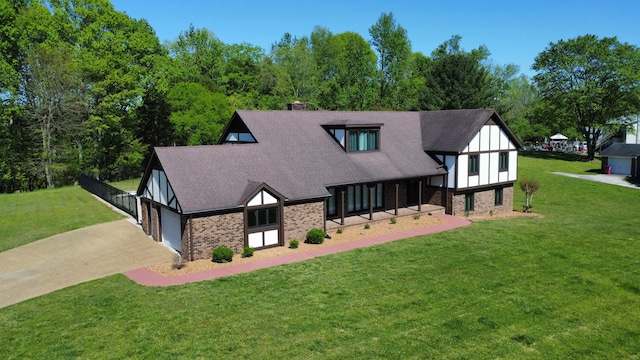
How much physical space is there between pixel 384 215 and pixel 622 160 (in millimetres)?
36824

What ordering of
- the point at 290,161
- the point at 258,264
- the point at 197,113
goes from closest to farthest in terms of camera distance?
the point at 258,264 < the point at 290,161 < the point at 197,113

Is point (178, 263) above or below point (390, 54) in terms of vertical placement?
below

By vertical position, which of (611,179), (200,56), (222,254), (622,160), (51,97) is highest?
(200,56)

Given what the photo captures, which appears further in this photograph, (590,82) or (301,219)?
(590,82)

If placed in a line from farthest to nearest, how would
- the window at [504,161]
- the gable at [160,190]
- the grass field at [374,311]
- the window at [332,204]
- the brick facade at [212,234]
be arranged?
the window at [504,161] → the window at [332,204] → the gable at [160,190] → the brick facade at [212,234] → the grass field at [374,311]

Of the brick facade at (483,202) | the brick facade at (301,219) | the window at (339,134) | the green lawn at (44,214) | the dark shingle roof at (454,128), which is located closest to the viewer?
the brick facade at (301,219)

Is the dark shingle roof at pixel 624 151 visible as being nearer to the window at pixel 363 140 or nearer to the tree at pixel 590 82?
the tree at pixel 590 82

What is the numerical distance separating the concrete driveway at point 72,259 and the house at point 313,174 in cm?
133

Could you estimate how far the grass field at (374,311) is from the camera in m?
11.9

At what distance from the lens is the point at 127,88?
45.8 metres

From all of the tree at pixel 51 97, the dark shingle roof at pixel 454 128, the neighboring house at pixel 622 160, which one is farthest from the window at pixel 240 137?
the neighboring house at pixel 622 160

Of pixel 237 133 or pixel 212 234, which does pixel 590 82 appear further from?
pixel 212 234

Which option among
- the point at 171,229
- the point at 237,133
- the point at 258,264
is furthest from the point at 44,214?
the point at 258,264

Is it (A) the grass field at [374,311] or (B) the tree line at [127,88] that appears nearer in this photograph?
(A) the grass field at [374,311]
